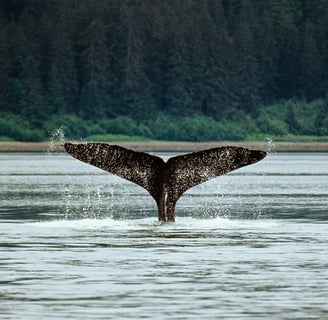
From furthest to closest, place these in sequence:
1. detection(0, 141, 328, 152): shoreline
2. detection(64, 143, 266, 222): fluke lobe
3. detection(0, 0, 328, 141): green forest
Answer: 1. detection(0, 0, 328, 141): green forest
2. detection(0, 141, 328, 152): shoreline
3. detection(64, 143, 266, 222): fluke lobe

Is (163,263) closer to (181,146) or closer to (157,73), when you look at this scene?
(181,146)

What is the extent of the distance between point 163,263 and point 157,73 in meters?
149

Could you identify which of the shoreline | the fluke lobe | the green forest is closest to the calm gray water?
the fluke lobe

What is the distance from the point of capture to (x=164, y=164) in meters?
29.0

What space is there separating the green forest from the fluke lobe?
114397mm

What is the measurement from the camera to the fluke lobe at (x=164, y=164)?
92.7 feet

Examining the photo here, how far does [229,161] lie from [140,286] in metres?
7.87

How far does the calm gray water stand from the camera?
62.6 ft

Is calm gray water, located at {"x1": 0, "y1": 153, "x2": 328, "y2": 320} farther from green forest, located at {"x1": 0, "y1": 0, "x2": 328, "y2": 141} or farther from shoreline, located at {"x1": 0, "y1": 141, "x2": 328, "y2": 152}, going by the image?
green forest, located at {"x1": 0, "y1": 0, "x2": 328, "y2": 141}

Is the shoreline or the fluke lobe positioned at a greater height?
the shoreline

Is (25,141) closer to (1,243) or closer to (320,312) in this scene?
(1,243)

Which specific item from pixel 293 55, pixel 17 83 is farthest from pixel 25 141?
pixel 293 55

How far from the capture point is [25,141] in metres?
148

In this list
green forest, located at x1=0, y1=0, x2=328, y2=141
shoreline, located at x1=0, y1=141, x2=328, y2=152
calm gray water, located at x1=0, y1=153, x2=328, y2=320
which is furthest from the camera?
green forest, located at x1=0, y1=0, x2=328, y2=141
